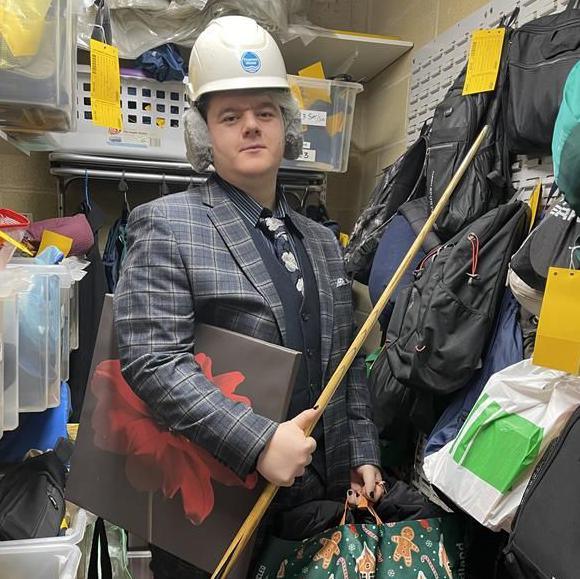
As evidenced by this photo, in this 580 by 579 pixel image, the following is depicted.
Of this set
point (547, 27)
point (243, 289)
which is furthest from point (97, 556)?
point (547, 27)

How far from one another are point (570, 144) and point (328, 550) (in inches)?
29.7

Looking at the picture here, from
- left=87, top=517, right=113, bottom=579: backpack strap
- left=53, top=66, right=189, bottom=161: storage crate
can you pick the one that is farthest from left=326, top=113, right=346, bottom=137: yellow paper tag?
left=87, top=517, right=113, bottom=579: backpack strap


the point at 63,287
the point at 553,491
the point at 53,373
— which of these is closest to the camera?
the point at 553,491

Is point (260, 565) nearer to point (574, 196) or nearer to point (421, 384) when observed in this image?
point (421, 384)

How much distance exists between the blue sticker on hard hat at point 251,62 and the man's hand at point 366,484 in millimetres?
867

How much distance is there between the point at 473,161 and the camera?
1387 mm

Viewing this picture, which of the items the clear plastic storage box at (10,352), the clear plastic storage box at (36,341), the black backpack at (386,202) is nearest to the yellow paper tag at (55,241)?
the clear plastic storage box at (36,341)

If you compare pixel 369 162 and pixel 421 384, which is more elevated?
pixel 369 162

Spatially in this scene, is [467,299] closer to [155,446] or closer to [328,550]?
[328,550]

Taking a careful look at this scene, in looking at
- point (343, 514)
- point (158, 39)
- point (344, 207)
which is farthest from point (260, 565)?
point (344, 207)

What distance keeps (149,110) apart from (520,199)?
1.28 meters

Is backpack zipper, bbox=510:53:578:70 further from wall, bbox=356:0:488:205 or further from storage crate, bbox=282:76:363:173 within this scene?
storage crate, bbox=282:76:363:173

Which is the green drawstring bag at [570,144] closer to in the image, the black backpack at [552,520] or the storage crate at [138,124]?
the black backpack at [552,520]

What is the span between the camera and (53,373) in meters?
1.17
